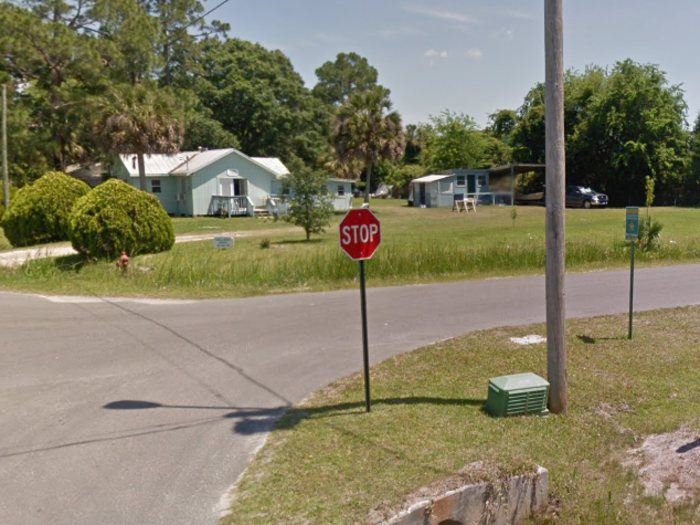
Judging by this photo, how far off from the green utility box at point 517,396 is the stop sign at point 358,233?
1.78 m

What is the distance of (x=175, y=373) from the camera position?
7406 millimetres

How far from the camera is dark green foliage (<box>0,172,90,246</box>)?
22.0m

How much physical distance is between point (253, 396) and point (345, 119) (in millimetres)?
34581

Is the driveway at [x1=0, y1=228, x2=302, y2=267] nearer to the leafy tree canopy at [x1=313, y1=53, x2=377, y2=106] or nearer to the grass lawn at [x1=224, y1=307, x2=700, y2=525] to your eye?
the grass lawn at [x1=224, y1=307, x2=700, y2=525]

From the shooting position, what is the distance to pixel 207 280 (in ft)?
46.4

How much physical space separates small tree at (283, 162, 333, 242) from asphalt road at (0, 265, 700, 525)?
10532mm

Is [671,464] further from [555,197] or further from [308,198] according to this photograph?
[308,198]

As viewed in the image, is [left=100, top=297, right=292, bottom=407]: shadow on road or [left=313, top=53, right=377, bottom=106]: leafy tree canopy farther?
[left=313, top=53, right=377, bottom=106]: leafy tree canopy

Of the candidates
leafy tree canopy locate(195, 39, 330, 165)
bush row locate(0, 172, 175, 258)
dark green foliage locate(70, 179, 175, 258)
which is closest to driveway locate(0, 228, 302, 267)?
bush row locate(0, 172, 175, 258)

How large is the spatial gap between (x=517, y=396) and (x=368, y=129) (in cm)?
3455

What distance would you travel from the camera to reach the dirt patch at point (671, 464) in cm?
496

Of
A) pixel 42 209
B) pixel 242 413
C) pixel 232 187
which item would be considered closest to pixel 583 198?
pixel 232 187

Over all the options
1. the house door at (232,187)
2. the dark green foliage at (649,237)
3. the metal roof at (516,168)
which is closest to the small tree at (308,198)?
the dark green foliage at (649,237)

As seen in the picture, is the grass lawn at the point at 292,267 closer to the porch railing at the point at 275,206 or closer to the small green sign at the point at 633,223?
the small green sign at the point at 633,223
